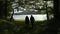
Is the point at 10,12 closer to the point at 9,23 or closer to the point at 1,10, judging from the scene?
the point at 1,10

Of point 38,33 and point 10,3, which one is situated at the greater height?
point 10,3

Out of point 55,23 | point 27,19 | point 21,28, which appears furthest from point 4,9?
point 55,23

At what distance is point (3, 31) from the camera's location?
4566 mm

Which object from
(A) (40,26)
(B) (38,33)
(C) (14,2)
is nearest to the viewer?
(B) (38,33)

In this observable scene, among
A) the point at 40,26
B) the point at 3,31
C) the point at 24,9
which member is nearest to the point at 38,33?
the point at 40,26

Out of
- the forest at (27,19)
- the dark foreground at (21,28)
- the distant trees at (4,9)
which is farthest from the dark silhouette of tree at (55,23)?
the distant trees at (4,9)

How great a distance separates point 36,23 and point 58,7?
36.7 inches

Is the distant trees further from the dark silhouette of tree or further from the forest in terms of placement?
the dark silhouette of tree

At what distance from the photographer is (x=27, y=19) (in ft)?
15.0

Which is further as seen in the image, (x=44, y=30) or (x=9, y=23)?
(x=9, y=23)

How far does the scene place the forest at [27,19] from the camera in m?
4.57

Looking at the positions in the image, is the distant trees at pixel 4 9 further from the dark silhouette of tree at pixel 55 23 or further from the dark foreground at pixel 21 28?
the dark silhouette of tree at pixel 55 23

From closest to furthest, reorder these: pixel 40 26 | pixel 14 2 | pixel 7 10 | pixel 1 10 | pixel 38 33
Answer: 1. pixel 38 33
2. pixel 40 26
3. pixel 1 10
4. pixel 7 10
5. pixel 14 2

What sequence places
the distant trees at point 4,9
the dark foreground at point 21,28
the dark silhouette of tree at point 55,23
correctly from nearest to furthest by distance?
the dark silhouette of tree at point 55,23, the dark foreground at point 21,28, the distant trees at point 4,9
